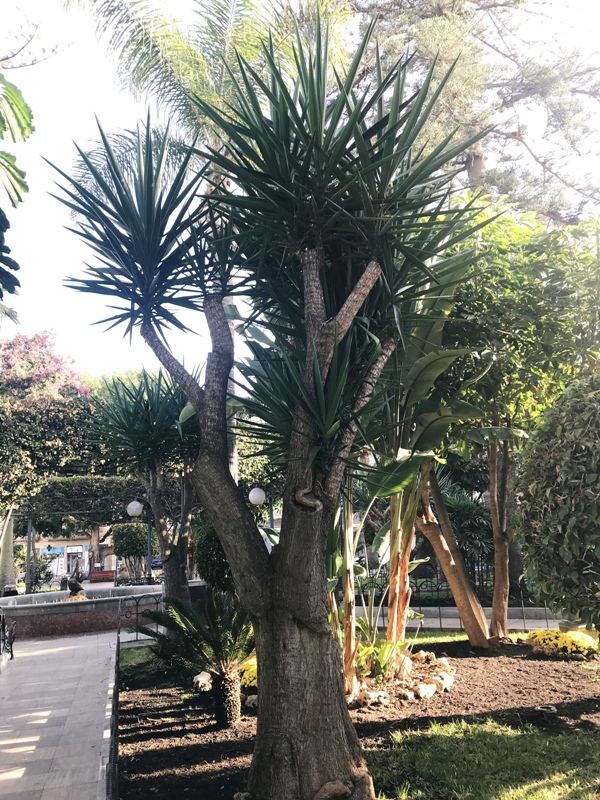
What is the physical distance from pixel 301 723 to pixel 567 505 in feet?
7.22

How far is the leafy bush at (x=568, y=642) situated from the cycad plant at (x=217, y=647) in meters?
4.16

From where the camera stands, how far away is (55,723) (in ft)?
22.7

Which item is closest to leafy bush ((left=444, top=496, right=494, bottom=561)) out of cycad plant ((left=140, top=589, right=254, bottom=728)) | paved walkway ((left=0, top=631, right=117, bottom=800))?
paved walkway ((left=0, top=631, right=117, bottom=800))

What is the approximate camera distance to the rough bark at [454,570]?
26.9 feet

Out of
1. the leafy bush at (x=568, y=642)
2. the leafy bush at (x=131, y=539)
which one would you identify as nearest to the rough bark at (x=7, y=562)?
the leafy bush at (x=131, y=539)

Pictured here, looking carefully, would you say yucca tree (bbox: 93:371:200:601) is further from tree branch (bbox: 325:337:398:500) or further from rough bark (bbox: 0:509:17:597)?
rough bark (bbox: 0:509:17:597)

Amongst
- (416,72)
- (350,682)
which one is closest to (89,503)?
(350,682)

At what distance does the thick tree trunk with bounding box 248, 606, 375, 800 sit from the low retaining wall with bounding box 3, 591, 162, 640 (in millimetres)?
10674

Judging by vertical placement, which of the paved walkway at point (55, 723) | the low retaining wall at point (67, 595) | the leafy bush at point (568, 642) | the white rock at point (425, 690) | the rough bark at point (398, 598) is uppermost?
the rough bark at point (398, 598)

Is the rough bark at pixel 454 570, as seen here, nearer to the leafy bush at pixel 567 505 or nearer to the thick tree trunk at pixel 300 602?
the leafy bush at pixel 567 505

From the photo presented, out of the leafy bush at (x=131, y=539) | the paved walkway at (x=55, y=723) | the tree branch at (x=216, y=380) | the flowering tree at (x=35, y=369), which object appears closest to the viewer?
the tree branch at (x=216, y=380)

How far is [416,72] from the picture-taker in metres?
16.5

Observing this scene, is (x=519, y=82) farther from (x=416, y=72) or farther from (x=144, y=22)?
(x=144, y=22)

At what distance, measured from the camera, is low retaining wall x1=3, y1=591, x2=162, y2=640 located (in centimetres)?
1420
